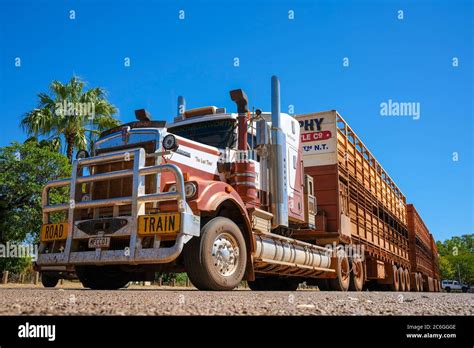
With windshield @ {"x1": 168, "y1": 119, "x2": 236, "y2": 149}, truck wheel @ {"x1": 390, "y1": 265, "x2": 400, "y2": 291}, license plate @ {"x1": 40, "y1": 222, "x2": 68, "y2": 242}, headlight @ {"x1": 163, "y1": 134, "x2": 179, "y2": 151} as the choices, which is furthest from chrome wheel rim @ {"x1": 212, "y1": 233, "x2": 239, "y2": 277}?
truck wheel @ {"x1": 390, "y1": 265, "x2": 400, "y2": 291}

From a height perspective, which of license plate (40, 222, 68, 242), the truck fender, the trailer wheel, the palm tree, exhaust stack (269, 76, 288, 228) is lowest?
the trailer wheel

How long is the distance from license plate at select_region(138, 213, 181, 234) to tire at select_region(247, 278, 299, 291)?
258 inches

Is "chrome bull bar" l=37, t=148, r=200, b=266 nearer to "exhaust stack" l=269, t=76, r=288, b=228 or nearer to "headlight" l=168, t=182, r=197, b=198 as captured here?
"headlight" l=168, t=182, r=197, b=198

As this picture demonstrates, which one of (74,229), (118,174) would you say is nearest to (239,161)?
(118,174)

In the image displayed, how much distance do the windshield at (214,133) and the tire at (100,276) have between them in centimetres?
267

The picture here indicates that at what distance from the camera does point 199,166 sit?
25.8ft

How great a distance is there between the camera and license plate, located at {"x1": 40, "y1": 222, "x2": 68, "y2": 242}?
7246 mm

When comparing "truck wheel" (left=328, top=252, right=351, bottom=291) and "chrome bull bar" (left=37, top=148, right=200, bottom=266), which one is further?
"truck wheel" (left=328, top=252, right=351, bottom=291)

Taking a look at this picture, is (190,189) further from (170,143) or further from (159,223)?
(170,143)

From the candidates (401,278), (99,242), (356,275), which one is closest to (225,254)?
(99,242)

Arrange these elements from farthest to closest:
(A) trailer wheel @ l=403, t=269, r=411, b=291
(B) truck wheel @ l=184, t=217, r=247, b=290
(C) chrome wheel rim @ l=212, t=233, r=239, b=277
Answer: (A) trailer wheel @ l=403, t=269, r=411, b=291
(C) chrome wheel rim @ l=212, t=233, r=239, b=277
(B) truck wheel @ l=184, t=217, r=247, b=290

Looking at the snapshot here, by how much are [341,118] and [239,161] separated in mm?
5227

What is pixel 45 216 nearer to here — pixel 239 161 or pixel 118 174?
pixel 118 174

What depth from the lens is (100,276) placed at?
Answer: 8.40 m
